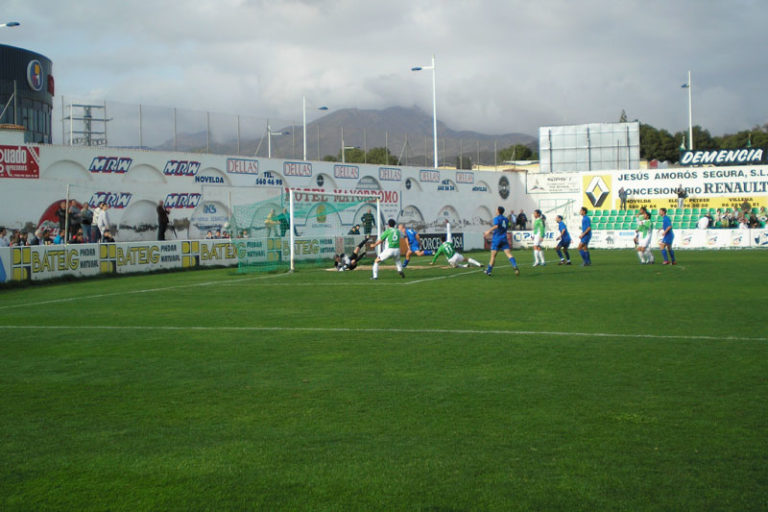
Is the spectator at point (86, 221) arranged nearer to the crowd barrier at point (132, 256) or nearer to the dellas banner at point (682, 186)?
the crowd barrier at point (132, 256)

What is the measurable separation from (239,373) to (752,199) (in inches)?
1935

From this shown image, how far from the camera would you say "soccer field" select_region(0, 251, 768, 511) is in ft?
15.7

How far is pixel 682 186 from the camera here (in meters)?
51.2

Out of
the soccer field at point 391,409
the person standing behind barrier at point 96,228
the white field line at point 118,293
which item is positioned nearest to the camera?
the soccer field at point 391,409

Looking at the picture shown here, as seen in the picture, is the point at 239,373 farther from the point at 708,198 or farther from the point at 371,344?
the point at 708,198

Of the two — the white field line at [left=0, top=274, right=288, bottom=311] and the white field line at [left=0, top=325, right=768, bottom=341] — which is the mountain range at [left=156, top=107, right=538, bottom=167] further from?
the white field line at [left=0, top=325, right=768, bottom=341]

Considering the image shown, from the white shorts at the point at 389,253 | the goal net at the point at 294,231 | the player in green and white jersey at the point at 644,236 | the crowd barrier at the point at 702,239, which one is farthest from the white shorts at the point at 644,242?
the crowd barrier at the point at 702,239

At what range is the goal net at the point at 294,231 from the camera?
2733 centimetres

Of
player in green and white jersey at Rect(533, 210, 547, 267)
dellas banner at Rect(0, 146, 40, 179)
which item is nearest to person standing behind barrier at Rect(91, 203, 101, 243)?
dellas banner at Rect(0, 146, 40, 179)

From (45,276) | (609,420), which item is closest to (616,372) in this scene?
(609,420)

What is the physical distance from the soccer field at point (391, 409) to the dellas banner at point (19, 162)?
15806 mm

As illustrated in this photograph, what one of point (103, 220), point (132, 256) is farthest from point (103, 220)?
point (132, 256)

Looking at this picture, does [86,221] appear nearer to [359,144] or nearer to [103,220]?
[103,220]

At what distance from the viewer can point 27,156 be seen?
27.8 metres
